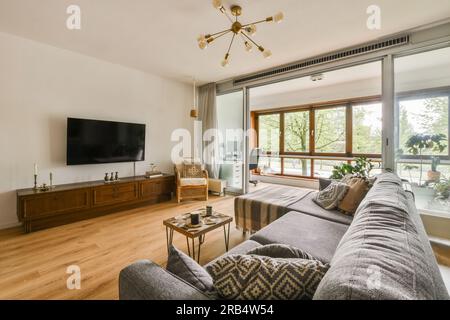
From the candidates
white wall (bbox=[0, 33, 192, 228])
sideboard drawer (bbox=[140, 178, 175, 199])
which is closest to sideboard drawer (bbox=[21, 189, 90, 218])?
white wall (bbox=[0, 33, 192, 228])

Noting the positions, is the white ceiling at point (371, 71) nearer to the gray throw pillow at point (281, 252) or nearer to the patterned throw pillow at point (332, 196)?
the patterned throw pillow at point (332, 196)

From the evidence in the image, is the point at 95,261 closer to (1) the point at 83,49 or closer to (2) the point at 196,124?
(1) the point at 83,49

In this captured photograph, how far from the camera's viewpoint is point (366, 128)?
4.78 m

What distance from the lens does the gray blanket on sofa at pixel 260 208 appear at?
7.41 ft

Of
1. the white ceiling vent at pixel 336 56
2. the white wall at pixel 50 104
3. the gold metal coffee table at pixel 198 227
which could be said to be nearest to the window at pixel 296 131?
the white ceiling vent at pixel 336 56

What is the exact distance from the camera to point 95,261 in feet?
6.64

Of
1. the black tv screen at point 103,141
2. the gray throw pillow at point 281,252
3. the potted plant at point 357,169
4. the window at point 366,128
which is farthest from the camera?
the window at point 366,128

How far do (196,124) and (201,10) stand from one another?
2995 millimetres

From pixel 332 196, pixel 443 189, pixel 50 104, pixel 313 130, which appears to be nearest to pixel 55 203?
pixel 50 104

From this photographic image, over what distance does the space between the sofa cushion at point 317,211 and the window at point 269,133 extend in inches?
155

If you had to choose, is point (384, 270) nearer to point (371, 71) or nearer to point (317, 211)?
point (317, 211)

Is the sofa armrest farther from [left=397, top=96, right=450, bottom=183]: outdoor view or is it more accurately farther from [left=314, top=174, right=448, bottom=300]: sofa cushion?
[left=397, top=96, right=450, bottom=183]: outdoor view

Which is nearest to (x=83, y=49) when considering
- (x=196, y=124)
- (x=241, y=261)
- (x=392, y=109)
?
(x=196, y=124)

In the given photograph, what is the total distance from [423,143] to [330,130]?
102 inches
